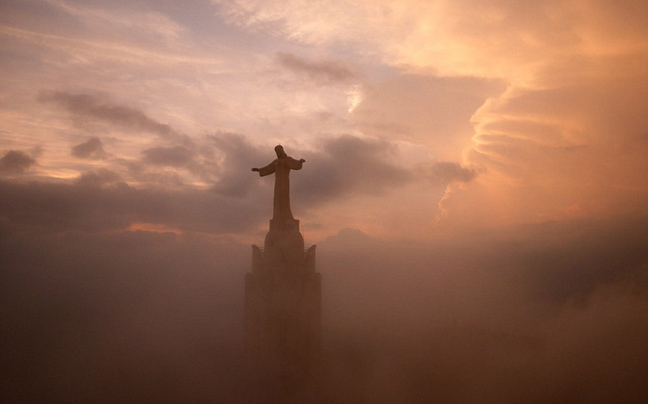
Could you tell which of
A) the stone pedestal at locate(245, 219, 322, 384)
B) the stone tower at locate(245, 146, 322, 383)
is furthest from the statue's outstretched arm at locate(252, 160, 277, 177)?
the stone pedestal at locate(245, 219, 322, 384)

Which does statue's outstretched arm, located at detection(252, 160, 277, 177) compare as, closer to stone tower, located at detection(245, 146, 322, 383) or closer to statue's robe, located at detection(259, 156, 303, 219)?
statue's robe, located at detection(259, 156, 303, 219)

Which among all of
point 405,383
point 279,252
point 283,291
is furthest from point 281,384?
point 405,383

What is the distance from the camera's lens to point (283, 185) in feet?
99.3

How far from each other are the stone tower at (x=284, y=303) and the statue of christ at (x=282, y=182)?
2.7 inches

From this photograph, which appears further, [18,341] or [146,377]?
[18,341]

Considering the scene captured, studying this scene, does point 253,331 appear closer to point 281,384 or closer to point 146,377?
point 281,384

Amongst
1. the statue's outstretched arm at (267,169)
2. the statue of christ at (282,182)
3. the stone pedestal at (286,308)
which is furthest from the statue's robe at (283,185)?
the stone pedestal at (286,308)

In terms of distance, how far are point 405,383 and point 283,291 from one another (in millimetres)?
20545

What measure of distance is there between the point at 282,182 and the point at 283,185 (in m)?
0.23

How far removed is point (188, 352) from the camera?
190ft

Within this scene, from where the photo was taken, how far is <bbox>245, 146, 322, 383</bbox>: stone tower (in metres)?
29.0

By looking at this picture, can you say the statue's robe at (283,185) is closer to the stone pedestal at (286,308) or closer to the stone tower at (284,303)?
the stone tower at (284,303)

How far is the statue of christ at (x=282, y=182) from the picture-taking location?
98.8ft

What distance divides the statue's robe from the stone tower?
0.07m
